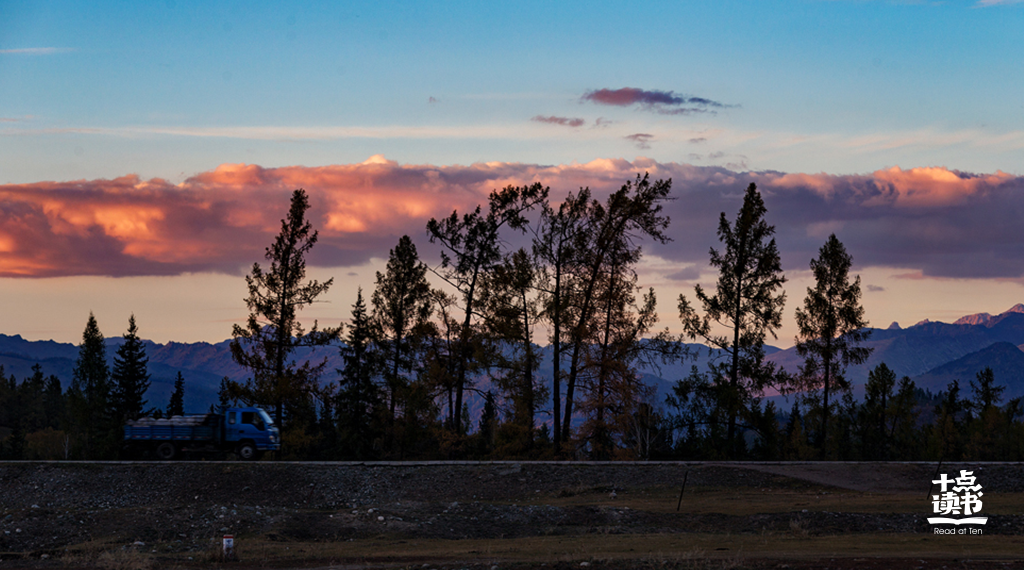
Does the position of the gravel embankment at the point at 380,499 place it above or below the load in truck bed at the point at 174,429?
below

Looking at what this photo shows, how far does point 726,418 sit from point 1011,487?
1739cm

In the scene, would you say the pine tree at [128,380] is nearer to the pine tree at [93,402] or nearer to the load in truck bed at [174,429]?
the pine tree at [93,402]

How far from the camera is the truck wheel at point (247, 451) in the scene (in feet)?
125

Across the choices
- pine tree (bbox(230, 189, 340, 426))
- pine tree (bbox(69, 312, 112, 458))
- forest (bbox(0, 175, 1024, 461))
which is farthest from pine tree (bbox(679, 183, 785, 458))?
pine tree (bbox(69, 312, 112, 458))

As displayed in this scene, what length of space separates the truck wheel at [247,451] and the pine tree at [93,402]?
41644 mm

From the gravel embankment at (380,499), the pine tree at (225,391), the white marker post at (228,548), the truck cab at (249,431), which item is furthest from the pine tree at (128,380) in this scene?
the white marker post at (228,548)

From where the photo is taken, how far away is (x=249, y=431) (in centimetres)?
3862

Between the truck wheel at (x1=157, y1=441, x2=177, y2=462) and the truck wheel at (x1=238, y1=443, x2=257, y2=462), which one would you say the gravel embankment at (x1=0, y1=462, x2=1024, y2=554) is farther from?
the truck wheel at (x1=157, y1=441, x2=177, y2=462)

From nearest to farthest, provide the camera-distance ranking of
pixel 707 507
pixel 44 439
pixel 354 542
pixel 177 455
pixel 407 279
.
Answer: pixel 354 542 → pixel 707 507 → pixel 177 455 → pixel 407 279 → pixel 44 439

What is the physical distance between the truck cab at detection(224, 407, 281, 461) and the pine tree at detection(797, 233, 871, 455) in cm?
3094

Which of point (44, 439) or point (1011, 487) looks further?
point (44, 439)

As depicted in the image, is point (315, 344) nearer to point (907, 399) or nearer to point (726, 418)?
point (726, 418)

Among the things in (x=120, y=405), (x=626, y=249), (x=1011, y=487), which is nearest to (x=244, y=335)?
(x=626, y=249)

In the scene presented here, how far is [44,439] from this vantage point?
123250 mm
